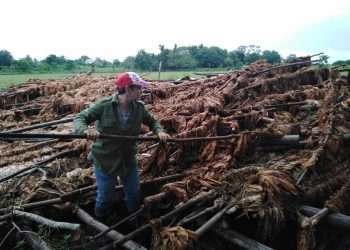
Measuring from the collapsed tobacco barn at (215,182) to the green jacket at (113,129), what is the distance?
0.45 meters

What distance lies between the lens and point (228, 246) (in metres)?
4.29

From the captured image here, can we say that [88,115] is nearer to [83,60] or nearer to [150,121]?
[150,121]

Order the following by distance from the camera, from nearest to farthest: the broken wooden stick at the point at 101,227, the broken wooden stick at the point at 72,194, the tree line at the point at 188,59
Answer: the broken wooden stick at the point at 101,227 < the broken wooden stick at the point at 72,194 < the tree line at the point at 188,59

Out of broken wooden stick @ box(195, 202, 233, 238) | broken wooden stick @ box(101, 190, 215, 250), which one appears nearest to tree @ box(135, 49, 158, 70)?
broken wooden stick @ box(101, 190, 215, 250)

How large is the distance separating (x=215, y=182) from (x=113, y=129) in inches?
48.5

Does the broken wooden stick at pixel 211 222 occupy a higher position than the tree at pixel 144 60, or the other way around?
the tree at pixel 144 60

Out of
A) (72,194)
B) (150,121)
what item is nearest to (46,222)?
(72,194)

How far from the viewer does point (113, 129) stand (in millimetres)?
4395

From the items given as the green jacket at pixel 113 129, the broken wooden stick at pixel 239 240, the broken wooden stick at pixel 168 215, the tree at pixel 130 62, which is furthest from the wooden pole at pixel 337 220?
the tree at pixel 130 62

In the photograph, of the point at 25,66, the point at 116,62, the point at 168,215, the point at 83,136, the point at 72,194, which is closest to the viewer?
the point at 83,136

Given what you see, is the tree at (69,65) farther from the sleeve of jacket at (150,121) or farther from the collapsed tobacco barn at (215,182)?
the sleeve of jacket at (150,121)

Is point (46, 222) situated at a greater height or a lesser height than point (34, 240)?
greater

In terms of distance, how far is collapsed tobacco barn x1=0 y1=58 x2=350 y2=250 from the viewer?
13.5 ft

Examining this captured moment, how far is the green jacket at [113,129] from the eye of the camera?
14.1ft
